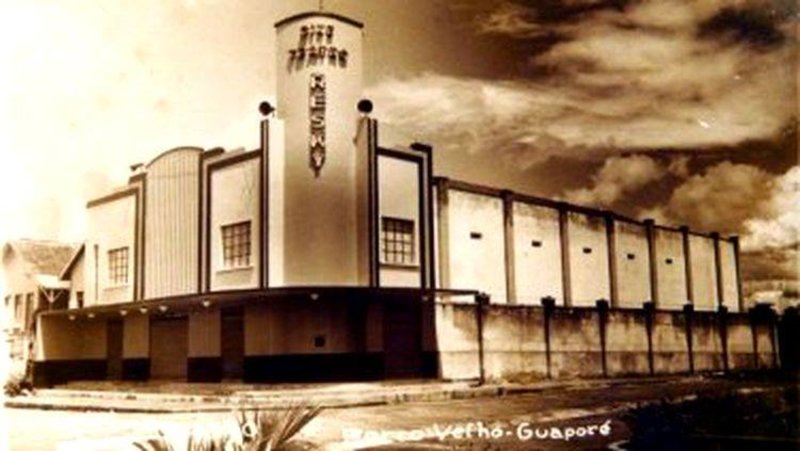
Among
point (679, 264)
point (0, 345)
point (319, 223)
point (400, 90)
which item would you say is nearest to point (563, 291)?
point (679, 264)

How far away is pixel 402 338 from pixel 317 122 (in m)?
5.69

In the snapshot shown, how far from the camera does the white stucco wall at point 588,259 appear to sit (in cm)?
2823

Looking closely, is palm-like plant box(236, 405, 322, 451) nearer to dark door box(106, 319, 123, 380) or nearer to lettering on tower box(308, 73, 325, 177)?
lettering on tower box(308, 73, 325, 177)

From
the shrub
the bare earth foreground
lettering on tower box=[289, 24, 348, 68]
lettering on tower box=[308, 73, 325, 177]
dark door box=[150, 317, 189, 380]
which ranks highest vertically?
lettering on tower box=[289, 24, 348, 68]

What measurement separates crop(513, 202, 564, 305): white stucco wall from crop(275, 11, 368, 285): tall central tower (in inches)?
309

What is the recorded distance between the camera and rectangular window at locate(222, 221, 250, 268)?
2095 centimetres

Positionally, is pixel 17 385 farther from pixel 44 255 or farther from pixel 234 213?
pixel 234 213

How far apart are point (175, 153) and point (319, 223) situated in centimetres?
525

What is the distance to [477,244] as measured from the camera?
25.2 meters

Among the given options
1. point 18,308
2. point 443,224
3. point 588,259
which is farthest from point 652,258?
point 18,308

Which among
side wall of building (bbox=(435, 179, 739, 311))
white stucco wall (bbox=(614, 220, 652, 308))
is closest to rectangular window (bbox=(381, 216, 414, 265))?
side wall of building (bbox=(435, 179, 739, 311))

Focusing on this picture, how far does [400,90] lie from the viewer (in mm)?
15055

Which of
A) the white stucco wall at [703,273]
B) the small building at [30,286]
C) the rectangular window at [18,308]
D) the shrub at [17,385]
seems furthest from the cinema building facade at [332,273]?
the white stucco wall at [703,273]

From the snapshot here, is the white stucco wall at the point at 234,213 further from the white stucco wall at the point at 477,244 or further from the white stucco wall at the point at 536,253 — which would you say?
the white stucco wall at the point at 536,253
